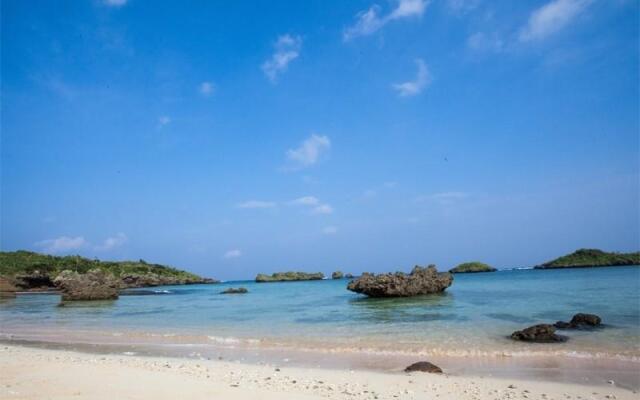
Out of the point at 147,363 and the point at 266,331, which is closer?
the point at 147,363

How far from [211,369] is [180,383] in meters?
2.03

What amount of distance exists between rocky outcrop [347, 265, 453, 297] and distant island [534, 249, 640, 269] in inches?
3602

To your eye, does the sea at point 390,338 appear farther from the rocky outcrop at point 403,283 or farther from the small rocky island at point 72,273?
the small rocky island at point 72,273

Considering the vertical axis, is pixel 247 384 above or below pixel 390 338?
above

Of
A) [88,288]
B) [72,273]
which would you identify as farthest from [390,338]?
[72,273]

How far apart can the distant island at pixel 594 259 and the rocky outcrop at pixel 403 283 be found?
91484 mm

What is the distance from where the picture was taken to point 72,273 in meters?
54.3

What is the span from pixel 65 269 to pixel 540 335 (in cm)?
8700

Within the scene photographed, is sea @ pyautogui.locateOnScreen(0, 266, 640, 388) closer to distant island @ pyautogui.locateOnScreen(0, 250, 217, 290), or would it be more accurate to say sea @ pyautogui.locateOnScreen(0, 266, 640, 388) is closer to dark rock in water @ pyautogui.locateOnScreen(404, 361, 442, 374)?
dark rock in water @ pyautogui.locateOnScreen(404, 361, 442, 374)

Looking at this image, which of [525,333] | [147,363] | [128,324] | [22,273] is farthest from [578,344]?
[22,273]

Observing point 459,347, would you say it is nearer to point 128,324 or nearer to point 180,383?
point 180,383

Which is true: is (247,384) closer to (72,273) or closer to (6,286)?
(72,273)

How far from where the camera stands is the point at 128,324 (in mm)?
23969

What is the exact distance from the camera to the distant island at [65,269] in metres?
71.5
